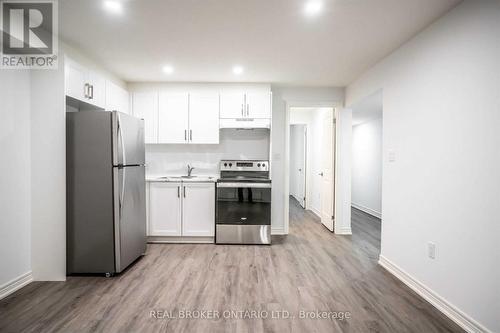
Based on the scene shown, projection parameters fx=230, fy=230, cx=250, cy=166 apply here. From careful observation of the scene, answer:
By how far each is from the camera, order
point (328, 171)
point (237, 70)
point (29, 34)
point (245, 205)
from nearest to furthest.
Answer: point (29, 34) < point (237, 70) < point (245, 205) < point (328, 171)

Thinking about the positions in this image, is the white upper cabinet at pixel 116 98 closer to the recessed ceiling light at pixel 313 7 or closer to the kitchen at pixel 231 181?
the kitchen at pixel 231 181

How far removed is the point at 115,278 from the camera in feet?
8.03

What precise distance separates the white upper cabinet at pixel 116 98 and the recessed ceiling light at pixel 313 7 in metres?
2.68

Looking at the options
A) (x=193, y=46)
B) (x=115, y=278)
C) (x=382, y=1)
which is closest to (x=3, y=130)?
(x=115, y=278)

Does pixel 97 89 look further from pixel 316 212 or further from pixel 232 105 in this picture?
pixel 316 212

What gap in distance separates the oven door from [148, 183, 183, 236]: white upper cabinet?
A: 623mm

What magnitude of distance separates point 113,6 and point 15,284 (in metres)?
2.69

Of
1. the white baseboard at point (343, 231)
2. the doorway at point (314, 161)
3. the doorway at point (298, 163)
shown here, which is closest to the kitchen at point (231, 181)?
the white baseboard at point (343, 231)

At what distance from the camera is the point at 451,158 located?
1.88 metres

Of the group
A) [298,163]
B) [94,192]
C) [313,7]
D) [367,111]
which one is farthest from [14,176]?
[298,163]

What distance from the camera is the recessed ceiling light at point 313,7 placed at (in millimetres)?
1793

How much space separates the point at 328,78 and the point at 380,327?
3.10m

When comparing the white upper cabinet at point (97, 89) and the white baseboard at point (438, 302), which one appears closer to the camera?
the white baseboard at point (438, 302)

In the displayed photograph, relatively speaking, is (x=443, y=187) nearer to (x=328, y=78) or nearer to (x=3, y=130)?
(x=328, y=78)
